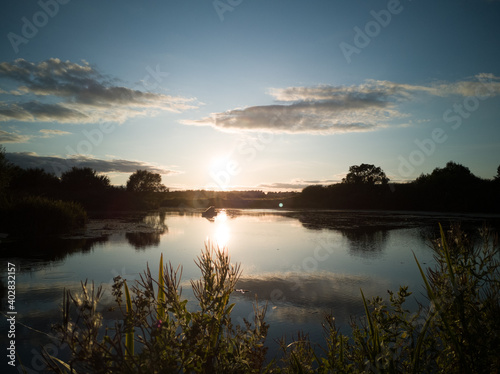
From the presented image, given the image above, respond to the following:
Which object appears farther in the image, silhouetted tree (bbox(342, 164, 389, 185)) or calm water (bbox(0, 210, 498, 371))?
silhouetted tree (bbox(342, 164, 389, 185))

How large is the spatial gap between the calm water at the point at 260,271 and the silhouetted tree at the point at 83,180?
4547cm

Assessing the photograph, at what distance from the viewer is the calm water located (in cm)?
629

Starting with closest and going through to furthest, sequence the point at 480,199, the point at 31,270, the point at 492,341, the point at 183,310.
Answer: the point at 183,310
the point at 492,341
the point at 31,270
the point at 480,199

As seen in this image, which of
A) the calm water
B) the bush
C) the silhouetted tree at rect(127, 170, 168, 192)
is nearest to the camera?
the calm water

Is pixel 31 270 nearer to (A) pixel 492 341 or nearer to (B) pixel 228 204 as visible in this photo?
(A) pixel 492 341

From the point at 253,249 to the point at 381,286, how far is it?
22.6ft

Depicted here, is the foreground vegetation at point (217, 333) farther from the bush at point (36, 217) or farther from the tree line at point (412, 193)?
the tree line at point (412, 193)

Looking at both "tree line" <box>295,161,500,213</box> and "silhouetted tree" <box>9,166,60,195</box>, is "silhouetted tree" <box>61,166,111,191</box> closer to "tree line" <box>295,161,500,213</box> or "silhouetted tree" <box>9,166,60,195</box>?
"silhouetted tree" <box>9,166,60,195</box>

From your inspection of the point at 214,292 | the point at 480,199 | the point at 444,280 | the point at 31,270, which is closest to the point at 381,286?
the point at 444,280

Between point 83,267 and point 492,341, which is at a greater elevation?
point 492,341

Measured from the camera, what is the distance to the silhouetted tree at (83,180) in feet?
191

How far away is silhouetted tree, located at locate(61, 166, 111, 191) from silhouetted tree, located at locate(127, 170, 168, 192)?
26798 millimetres

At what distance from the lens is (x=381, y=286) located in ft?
29.0

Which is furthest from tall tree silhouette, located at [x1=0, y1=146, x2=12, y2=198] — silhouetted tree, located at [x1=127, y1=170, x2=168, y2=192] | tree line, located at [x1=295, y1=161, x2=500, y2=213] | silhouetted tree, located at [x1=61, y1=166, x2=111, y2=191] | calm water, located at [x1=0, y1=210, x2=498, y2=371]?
silhouetted tree, located at [x1=127, y1=170, x2=168, y2=192]
